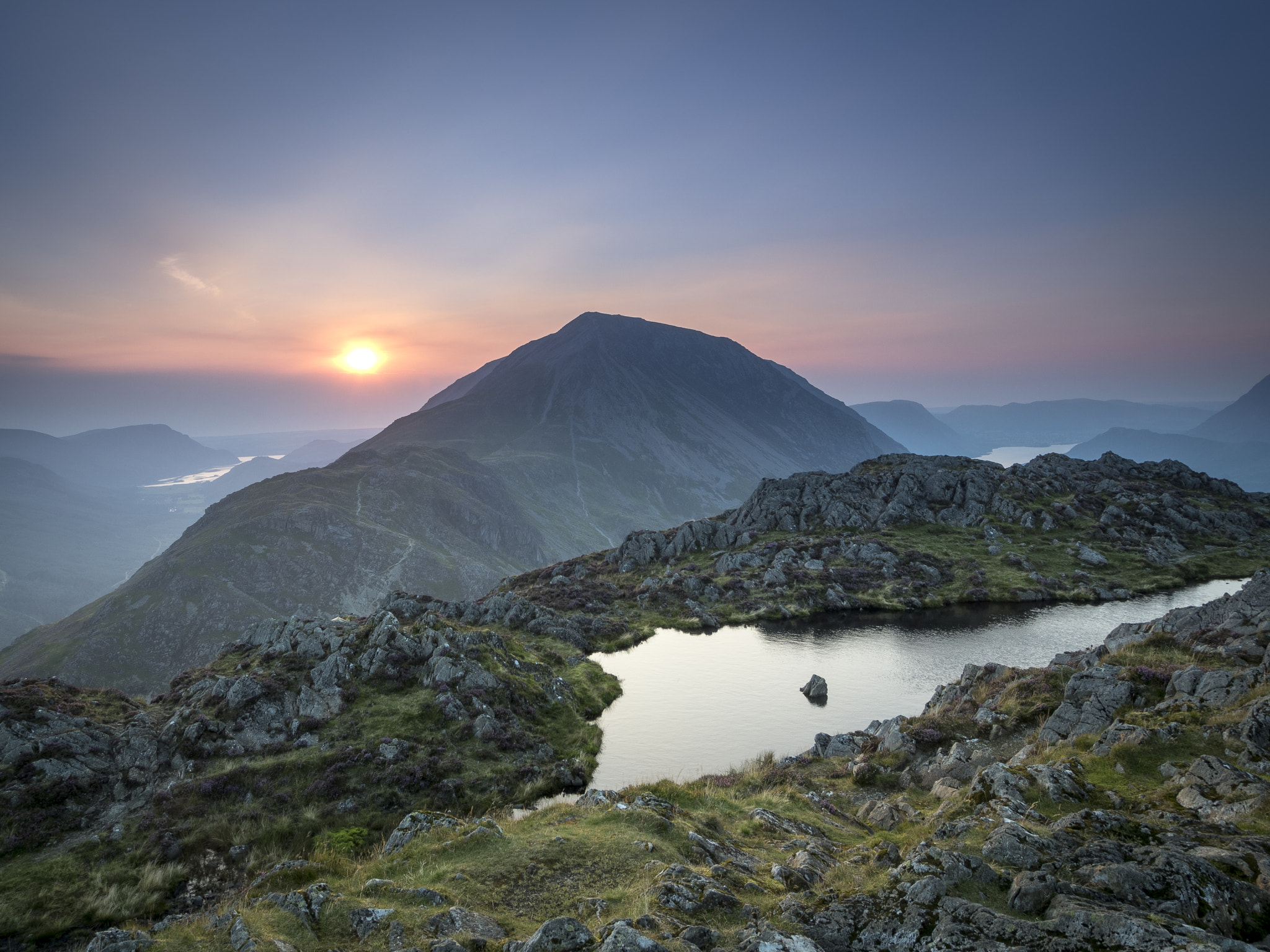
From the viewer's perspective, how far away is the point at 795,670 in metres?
62.9

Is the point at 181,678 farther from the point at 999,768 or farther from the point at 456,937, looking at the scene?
the point at 999,768

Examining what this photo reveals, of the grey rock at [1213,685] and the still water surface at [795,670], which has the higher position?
the grey rock at [1213,685]

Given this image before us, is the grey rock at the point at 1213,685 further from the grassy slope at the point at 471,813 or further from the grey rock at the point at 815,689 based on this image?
the grey rock at the point at 815,689

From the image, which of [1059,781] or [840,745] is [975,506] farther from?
[1059,781]

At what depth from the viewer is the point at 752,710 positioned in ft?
171

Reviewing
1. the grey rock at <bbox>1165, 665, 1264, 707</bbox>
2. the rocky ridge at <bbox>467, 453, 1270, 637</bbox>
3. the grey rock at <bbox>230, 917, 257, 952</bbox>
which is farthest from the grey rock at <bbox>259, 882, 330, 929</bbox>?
the rocky ridge at <bbox>467, 453, 1270, 637</bbox>

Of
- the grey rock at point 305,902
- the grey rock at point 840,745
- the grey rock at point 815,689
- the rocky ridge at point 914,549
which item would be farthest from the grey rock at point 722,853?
the rocky ridge at point 914,549

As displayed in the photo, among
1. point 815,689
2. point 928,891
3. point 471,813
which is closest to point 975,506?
point 815,689

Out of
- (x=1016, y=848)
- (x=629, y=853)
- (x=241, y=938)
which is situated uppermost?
(x=1016, y=848)

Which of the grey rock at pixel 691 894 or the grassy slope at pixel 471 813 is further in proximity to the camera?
the grassy slope at pixel 471 813

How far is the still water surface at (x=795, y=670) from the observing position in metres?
45.8

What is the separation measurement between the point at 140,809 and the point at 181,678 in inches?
868

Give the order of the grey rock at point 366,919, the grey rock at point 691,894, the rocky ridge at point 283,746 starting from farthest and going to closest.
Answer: the rocky ridge at point 283,746 < the grey rock at point 691,894 < the grey rock at point 366,919

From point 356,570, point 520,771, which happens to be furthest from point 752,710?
point 356,570
